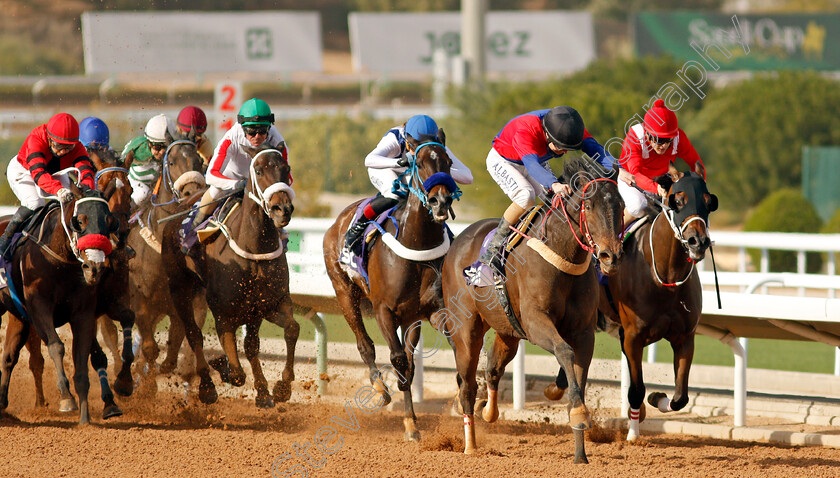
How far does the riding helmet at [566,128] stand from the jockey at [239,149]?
1941 mm

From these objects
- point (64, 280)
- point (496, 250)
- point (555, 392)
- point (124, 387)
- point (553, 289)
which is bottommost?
point (124, 387)

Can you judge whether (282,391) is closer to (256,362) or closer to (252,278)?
(256,362)

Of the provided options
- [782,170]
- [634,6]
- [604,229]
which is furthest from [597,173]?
[634,6]

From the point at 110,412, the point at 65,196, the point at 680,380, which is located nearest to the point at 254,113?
the point at 65,196

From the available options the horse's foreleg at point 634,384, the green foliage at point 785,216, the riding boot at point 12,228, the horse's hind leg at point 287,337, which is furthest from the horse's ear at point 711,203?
the green foliage at point 785,216

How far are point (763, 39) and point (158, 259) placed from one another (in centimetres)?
2500

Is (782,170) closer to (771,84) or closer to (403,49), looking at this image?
(771,84)

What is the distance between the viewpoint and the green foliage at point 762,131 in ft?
67.9

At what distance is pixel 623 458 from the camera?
5422mm

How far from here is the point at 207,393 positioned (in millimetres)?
6801

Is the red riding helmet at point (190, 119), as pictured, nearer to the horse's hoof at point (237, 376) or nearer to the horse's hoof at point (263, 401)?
the horse's hoof at point (237, 376)

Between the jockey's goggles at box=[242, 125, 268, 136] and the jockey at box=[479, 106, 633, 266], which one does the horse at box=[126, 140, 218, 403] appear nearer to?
the jockey's goggles at box=[242, 125, 268, 136]

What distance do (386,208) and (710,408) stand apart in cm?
255

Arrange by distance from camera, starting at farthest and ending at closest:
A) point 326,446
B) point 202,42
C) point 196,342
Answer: point 202,42, point 196,342, point 326,446
